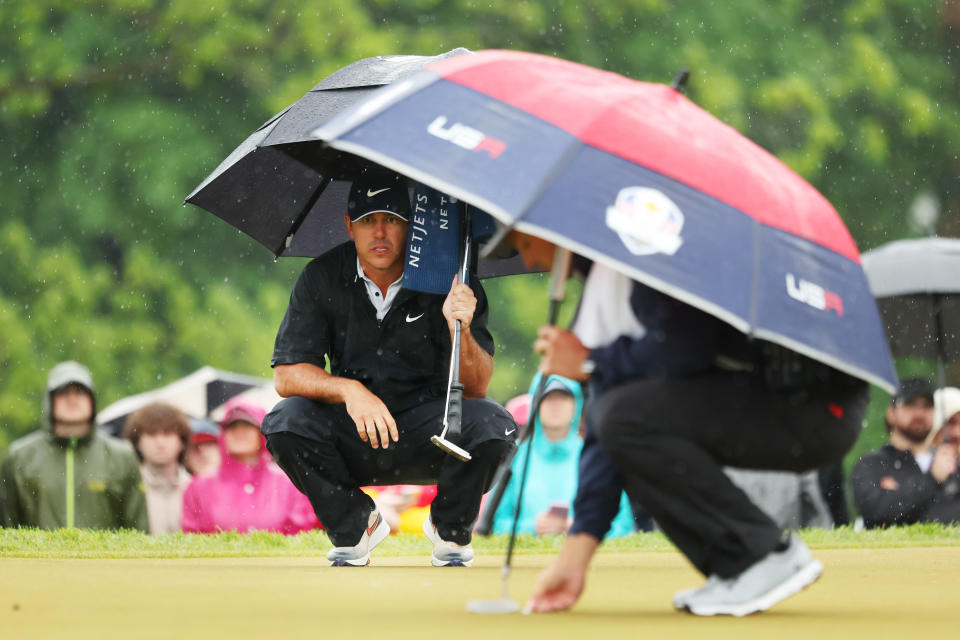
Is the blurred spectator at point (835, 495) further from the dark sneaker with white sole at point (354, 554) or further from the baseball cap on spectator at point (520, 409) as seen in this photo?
the dark sneaker with white sole at point (354, 554)

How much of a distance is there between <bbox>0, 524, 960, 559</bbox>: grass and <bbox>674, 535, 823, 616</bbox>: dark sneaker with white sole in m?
3.15

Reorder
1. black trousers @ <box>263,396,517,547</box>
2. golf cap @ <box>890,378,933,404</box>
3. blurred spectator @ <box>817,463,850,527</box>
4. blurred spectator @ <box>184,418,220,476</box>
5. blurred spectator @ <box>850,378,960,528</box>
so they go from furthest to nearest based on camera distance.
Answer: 1. blurred spectator @ <box>184,418,220,476</box>
2. blurred spectator @ <box>817,463,850,527</box>
3. golf cap @ <box>890,378,933,404</box>
4. blurred spectator @ <box>850,378,960,528</box>
5. black trousers @ <box>263,396,517,547</box>

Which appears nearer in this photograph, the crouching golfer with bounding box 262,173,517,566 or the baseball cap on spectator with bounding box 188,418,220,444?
the crouching golfer with bounding box 262,173,517,566

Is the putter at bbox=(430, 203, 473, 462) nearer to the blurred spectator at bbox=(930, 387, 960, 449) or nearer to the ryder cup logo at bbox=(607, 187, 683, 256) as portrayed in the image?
the ryder cup logo at bbox=(607, 187, 683, 256)

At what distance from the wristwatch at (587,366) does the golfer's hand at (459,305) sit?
1.99 metres

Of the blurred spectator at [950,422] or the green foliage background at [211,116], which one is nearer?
the blurred spectator at [950,422]

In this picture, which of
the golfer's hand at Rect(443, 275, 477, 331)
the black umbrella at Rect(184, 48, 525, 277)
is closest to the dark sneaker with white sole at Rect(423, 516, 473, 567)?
the golfer's hand at Rect(443, 275, 477, 331)

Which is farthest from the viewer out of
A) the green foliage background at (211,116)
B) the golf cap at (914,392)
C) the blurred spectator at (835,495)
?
the green foliage background at (211,116)

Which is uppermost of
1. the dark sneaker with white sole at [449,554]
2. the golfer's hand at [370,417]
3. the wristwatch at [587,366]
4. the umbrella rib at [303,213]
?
the umbrella rib at [303,213]

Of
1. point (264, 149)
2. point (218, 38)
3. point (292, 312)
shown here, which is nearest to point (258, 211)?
point (264, 149)

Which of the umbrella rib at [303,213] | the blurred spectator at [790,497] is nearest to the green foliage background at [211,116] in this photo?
the blurred spectator at [790,497]

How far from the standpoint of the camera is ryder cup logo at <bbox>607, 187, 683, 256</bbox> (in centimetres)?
437

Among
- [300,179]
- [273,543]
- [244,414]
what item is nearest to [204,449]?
[244,414]

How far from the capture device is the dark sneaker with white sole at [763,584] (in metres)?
4.64
